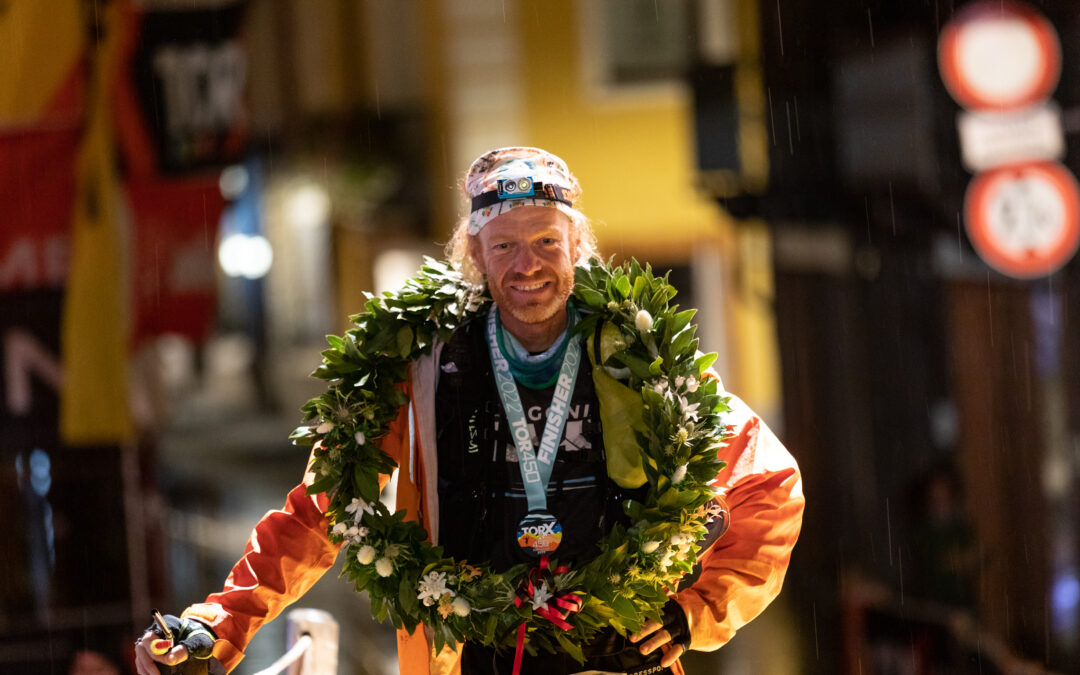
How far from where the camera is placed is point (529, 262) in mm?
3555

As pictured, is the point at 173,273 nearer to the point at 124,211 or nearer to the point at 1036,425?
the point at 124,211

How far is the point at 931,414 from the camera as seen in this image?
38.9 ft

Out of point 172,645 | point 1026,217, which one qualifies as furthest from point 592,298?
point 1026,217

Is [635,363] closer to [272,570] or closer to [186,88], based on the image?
[272,570]

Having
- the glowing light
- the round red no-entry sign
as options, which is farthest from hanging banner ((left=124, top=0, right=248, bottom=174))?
the glowing light

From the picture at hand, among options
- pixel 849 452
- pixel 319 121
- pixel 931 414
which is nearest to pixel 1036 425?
pixel 931 414

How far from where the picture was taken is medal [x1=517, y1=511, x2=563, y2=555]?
3482mm

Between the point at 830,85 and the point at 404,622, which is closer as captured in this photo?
the point at 404,622

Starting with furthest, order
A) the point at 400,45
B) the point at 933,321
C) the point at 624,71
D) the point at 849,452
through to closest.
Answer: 1. the point at 400,45
2. the point at 624,71
3. the point at 849,452
4. the point at 933,321

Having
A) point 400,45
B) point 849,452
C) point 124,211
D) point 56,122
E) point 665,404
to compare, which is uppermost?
point 400,45

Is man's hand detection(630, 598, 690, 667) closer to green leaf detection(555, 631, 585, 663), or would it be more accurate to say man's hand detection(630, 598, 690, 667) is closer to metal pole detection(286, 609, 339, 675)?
green leaf detection(555, 631, 585, 663)

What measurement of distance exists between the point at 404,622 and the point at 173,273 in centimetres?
694

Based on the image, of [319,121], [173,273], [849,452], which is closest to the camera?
[173,273]

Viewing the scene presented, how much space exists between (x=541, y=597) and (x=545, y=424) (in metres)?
0.47
